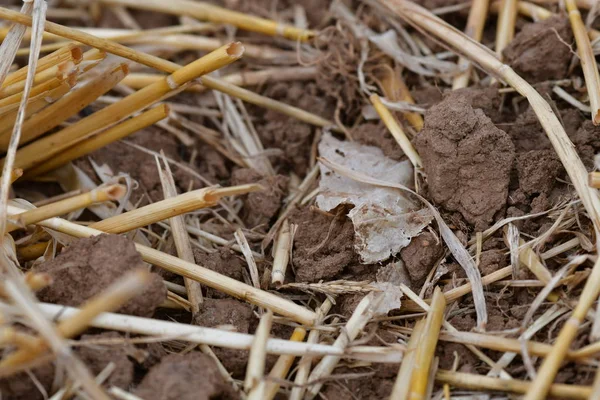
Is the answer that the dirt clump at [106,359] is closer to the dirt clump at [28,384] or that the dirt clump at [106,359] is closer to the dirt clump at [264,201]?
the dirt clump at [28,384]

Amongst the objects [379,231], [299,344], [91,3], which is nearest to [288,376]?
[299,344]

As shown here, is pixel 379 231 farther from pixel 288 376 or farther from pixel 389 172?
pixel 288 376

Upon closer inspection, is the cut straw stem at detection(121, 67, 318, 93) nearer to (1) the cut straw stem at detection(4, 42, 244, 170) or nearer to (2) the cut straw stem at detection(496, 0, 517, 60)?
(1) the cut straw stem at detection(4, 42, 244, 170)

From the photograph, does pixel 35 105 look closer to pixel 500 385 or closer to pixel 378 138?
pixel 378 138

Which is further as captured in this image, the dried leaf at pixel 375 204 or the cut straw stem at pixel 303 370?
the dried leaf at pixel 375 204

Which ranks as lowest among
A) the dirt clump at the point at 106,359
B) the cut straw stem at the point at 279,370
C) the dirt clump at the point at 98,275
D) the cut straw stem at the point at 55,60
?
the cut straw stem at the point at 279,370

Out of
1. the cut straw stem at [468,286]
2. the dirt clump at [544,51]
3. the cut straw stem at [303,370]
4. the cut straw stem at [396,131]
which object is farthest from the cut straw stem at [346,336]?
the dirt clump at [544,51]

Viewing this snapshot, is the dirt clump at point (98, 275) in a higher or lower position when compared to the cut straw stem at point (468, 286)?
higher
